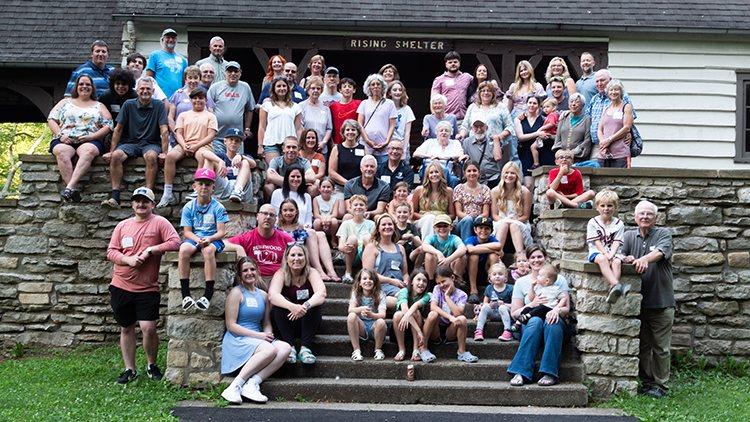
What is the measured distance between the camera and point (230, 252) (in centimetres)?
866

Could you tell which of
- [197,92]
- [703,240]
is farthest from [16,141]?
[703,240]

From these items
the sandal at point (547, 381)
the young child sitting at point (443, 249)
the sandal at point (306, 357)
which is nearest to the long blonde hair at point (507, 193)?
the young child sitting at point (443, 249)

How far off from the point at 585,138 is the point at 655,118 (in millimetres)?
4275

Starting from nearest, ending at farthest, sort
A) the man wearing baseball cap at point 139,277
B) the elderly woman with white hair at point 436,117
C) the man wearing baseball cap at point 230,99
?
the man wearing baseball cap at point 139,277 → the man wearing baseball cap at point 230,99 → the elderly woman with white hair at point 436,117

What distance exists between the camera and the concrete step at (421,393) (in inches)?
323

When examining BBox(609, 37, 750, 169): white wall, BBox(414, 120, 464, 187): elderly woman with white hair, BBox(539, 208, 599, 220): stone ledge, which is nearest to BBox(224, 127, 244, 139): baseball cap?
BBox(414, 120, 464, 187): elderly woman with white hair

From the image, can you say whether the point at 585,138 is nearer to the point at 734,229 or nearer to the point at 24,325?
the point at 734,229

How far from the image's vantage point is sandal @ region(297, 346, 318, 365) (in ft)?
27.6

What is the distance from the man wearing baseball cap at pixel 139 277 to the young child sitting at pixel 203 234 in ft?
0.93

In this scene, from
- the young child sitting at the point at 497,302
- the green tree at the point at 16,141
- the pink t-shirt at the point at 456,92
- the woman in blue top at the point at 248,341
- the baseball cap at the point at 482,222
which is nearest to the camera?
the woman in blue top at the point at 248,341

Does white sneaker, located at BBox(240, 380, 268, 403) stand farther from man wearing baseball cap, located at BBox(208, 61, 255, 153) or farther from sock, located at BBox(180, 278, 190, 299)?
man wearing baseball cap, located at BBox(208, 61, 255, 153)

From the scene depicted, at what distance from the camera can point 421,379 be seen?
8.52m

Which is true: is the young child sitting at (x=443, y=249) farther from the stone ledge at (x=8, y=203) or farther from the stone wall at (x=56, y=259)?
the stone ledge at (x=8, y=203)

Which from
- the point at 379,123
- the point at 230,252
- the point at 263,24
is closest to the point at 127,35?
the point at 263,24
